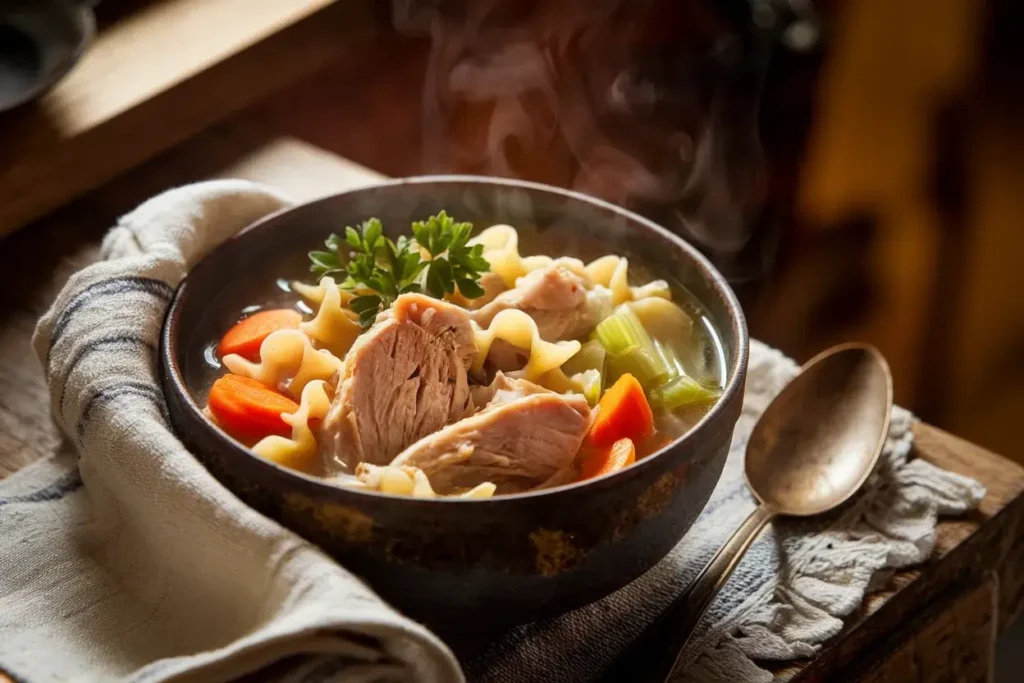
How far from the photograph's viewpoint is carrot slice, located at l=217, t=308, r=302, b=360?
1.33 metres

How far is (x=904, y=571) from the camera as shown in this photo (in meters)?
1.30

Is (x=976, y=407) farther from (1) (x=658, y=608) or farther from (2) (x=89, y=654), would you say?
(2) (x=89, y=654)

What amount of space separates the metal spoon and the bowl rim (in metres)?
0.20

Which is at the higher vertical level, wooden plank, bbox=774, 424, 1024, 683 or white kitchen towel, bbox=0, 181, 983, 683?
white kitchen towel, bbox=0, 181, 983, 683

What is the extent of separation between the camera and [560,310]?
130cm

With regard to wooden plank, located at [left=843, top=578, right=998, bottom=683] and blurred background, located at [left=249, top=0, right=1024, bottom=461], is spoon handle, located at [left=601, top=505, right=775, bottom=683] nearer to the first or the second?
wooden plank, located at [left=843, top=578, right=998, bottom=683]

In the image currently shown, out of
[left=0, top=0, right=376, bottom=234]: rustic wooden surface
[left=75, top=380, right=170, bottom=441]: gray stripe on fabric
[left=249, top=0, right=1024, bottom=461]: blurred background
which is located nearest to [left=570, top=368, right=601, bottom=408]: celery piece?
[left=75, top=380, right=170, bottom=441]: gray stripe on fabric

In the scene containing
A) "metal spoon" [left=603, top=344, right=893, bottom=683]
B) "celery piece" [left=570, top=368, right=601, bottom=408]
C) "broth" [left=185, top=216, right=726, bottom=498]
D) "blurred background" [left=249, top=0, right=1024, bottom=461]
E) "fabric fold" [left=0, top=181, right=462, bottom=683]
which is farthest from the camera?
"blurred background" [left=249, top=0, right=1024, bottom=461]

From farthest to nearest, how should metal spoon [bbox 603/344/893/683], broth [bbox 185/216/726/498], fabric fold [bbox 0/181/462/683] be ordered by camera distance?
metal spoon [bbox 603/344/893/683]
broth [bbox 185/216/726/498]
fabric fold [bbox 0/181/462/683]

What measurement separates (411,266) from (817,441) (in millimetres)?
566

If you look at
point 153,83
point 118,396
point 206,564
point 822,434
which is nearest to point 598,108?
point 153,83

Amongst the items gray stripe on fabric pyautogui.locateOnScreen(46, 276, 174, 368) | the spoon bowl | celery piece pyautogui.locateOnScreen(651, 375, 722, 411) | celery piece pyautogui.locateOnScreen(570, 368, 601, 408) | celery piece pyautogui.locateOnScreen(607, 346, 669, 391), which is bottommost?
the spoon bowl

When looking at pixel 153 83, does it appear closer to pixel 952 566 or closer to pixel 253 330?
pixel 253 330

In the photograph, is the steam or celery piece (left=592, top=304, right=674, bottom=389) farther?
the steam
